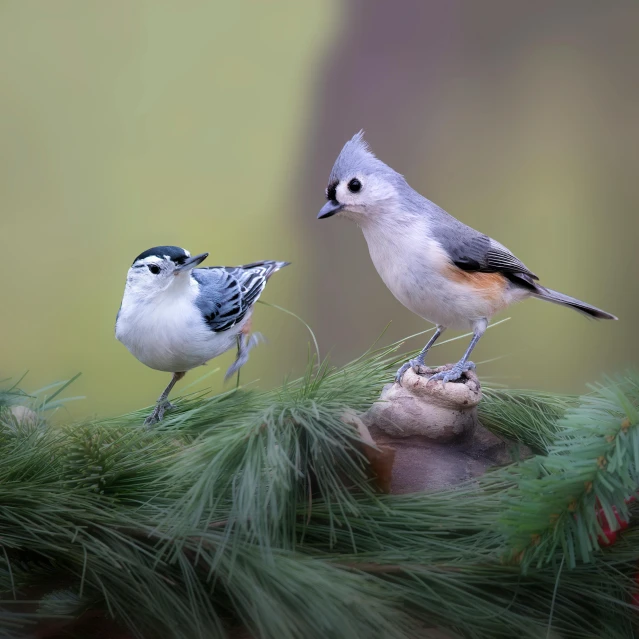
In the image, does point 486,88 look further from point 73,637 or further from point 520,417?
point 73,637

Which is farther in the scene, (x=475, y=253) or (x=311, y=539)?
(x=475, y=253)

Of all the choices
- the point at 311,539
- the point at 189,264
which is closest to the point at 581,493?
the point at 311,539

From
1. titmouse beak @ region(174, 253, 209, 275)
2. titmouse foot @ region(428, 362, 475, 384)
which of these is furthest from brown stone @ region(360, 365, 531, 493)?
titmouse beak @ region(174, 253, 209, 275)

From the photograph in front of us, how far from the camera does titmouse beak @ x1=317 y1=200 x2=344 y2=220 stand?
90 centimetres

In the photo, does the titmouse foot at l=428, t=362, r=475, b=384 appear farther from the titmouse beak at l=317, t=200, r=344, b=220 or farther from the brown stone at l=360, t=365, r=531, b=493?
the titmouse beak at l=317, t=200, r=344, b=220

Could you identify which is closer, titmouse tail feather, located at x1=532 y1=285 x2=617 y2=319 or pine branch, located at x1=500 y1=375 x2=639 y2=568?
pine branch, located at x1=500 y1=375 x2=639 y2=568

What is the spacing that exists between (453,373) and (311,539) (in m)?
0.29

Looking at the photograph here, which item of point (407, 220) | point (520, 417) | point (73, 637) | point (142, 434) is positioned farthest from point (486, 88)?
point (73, 637)

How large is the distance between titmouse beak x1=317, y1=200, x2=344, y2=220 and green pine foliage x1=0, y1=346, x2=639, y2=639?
254mm

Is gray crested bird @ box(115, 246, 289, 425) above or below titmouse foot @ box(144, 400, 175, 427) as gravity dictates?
above

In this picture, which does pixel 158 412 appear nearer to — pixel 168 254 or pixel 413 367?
pixel 168 254

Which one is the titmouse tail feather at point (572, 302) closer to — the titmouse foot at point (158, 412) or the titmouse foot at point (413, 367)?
the titmouse foot at point (413, 367)

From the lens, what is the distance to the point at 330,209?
2.97 feet

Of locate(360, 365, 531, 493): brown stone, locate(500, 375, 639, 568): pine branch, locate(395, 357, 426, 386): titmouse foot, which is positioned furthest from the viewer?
locate(395, 357, 426, 386): titmouse foot
